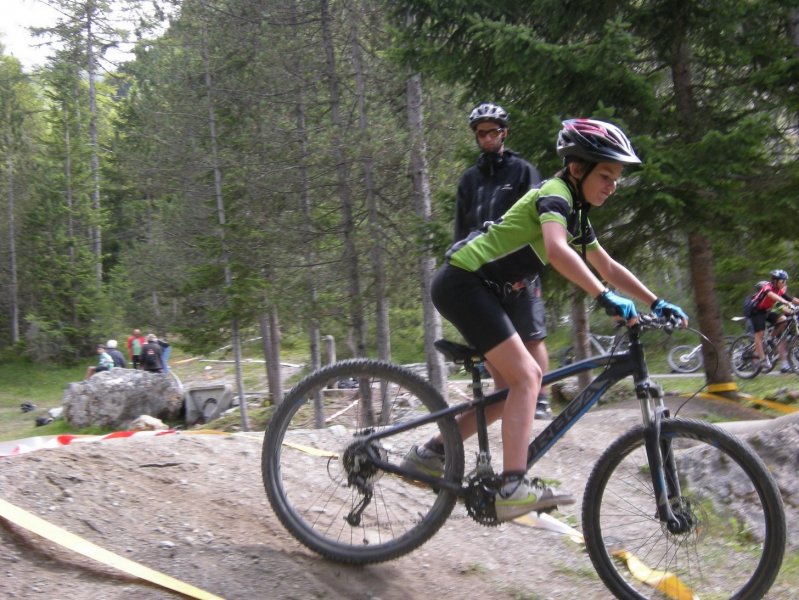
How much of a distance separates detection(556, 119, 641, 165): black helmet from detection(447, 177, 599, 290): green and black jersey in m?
0.18

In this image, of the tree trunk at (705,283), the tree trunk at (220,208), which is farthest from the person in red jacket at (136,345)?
the tree trunk at (705,283)

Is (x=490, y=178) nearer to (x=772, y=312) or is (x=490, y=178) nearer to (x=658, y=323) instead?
(x=658, y=323)

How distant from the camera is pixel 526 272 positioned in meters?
3.73

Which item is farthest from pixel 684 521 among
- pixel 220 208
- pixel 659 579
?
pixel 220 208

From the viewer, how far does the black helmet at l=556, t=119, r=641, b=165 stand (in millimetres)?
3375

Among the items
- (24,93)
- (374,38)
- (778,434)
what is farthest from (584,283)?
(24,93)

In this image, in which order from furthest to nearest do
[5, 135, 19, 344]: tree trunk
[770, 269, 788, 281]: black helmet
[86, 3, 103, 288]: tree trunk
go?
[86, 3, 103, 288]: tree trunk, [5, 135, 19, 344]: tree trunk, [770, 269, 788, 281]: black helmet

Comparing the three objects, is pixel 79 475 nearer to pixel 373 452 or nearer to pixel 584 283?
pixel 373 452

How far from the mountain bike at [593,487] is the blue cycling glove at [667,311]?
0.21ft

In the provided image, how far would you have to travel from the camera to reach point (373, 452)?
154 inches

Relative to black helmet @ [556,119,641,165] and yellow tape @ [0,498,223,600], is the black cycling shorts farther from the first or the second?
yellow tape @ [0,498,223,600]

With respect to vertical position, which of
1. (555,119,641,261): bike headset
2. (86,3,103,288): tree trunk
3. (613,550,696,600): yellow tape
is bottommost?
(613,550,696,600): yellow tape

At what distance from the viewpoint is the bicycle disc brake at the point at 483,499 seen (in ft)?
11.8

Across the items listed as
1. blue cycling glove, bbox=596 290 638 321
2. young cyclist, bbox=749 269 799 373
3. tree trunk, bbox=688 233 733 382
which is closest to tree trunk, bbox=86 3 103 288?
young cyclist, bbox=749 269 799 373
